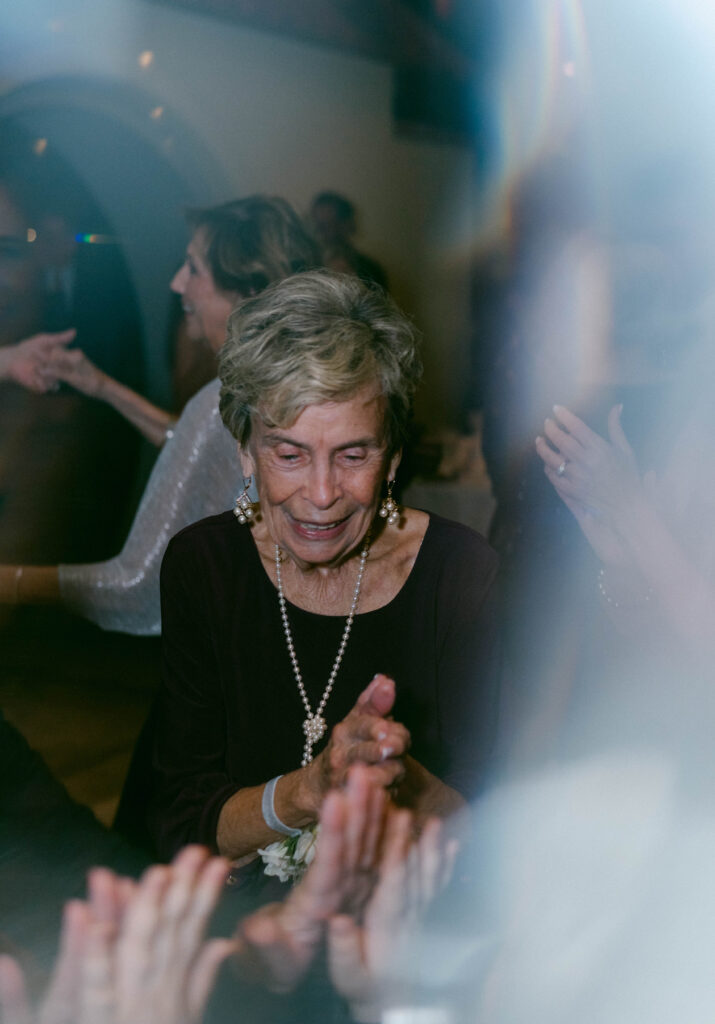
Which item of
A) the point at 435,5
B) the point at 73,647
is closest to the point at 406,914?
the point at 73,647

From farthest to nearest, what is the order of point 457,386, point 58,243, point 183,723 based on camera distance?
1. point 457,386
2. point 58,243
3. point 183,723

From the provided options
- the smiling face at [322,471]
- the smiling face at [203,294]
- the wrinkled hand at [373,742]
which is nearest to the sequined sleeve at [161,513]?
the smiling face at [203,294]

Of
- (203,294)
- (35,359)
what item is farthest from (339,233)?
(35,359)

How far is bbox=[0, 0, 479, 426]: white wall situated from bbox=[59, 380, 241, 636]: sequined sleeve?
581 mm

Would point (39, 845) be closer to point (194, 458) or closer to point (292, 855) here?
point (292, 855)

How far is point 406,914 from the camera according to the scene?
76 centimetres

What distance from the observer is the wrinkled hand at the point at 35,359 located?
1.42m

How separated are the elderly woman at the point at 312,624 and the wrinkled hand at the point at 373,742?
146 mm

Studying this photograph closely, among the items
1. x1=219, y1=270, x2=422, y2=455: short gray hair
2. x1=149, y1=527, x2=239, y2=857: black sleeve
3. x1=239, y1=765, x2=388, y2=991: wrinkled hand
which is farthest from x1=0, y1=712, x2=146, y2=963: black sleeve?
x1=219, y1=270, x2=422, y2=455: short gray hair

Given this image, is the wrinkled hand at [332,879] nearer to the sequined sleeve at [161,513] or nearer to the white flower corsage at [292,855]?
the white flower corsage at [292,855]

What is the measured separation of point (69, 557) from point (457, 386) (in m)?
0.94

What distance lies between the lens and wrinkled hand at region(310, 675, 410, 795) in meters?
0.76

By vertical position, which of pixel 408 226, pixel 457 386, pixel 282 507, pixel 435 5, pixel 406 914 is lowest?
pixel 406 914

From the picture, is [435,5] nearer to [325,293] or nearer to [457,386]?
[457,386]
